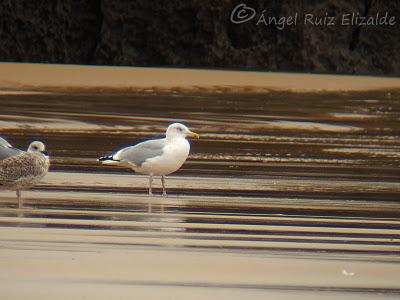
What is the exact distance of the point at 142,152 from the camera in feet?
40.5

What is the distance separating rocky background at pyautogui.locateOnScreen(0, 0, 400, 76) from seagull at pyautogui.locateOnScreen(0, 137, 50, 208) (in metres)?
18.9

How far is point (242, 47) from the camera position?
30.6 metres

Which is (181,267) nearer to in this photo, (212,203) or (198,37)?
(212,203)

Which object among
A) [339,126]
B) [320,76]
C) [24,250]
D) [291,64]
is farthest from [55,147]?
[291,64]

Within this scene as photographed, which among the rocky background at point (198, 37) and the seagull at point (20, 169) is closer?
the seagull at point (20, 169)

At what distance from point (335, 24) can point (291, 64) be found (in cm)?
155

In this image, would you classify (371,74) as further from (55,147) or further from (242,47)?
(55,147)

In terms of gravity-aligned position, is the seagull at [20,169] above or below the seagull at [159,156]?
below

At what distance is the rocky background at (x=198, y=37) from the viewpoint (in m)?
30.2

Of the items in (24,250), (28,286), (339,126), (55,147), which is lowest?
(28,286)

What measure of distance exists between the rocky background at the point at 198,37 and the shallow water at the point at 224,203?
9.59 meters

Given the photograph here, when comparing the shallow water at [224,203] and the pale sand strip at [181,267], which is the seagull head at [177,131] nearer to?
the shallow water at [224,203]

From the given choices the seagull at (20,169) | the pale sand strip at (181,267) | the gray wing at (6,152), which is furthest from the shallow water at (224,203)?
the gray wing at (6,152)

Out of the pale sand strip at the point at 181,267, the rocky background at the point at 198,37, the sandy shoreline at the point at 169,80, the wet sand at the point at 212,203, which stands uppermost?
the rocky background at the point at 198,37
